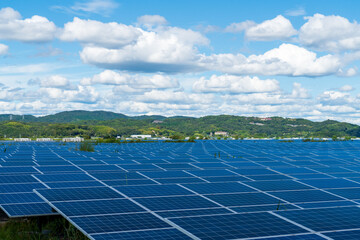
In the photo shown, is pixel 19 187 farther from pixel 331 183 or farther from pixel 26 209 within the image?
pixel 331 183

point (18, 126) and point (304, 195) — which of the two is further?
point (18, 126)

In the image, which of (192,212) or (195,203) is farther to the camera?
(195,203)

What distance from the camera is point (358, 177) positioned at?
21438mm

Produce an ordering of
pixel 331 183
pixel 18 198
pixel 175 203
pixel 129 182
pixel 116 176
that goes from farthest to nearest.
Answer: pixel 116 176 → pixel 331 183 → pixel 129 182 → pixel 18 198 → pixel 175 203

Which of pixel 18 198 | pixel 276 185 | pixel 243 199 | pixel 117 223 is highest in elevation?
pixel 276 185

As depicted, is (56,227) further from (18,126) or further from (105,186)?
(18,126)

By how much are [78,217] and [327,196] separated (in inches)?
357

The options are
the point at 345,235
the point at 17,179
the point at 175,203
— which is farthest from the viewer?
the point at 17,179

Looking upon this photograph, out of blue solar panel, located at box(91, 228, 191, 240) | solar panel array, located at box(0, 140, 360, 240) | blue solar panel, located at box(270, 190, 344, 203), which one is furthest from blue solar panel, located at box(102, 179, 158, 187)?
blue solar panel, located at box(91, 228, 191, 240)

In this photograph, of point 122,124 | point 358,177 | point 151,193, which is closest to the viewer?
point 151,193

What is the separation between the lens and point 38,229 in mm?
13789

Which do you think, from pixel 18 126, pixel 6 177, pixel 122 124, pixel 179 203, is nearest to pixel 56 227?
pixel 179 203

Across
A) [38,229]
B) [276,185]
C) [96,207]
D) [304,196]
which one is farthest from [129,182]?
[304,196]

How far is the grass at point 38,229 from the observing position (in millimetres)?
12953
